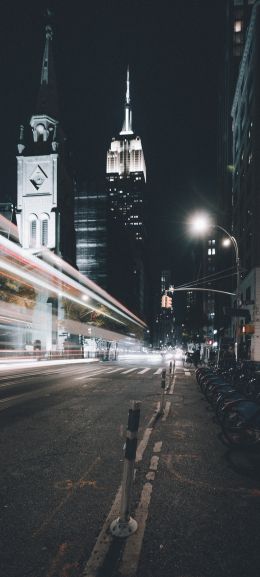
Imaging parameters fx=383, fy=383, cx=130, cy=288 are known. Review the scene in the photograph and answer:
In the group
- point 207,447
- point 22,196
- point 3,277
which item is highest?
point 22,196

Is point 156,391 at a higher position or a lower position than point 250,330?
lower

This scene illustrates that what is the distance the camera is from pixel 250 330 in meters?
19.7

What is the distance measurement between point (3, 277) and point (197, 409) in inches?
1363

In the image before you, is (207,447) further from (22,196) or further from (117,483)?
(22,196)

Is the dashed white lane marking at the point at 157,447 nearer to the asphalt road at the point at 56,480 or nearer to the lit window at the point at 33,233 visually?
the asphalt road at the point at 56,480

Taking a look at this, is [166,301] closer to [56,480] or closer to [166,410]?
[166,410]

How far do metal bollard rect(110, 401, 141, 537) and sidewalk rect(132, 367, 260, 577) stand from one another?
0.22 meters

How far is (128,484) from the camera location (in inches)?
150

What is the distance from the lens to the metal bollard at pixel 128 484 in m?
3.79

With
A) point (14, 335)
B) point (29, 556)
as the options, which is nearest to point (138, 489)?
point (29, 556)

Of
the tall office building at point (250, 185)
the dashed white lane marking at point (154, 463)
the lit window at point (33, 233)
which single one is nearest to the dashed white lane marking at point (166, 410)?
the dashed white lane marking at point (154, 463)

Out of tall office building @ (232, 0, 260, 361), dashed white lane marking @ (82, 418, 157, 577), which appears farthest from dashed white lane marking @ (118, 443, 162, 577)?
Answer: tall office building @ (232, 0, 260, 361)

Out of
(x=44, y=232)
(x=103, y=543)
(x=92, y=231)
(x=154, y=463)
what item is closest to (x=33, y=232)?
(x=44, y=232)

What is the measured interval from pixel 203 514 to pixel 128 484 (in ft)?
3.78
